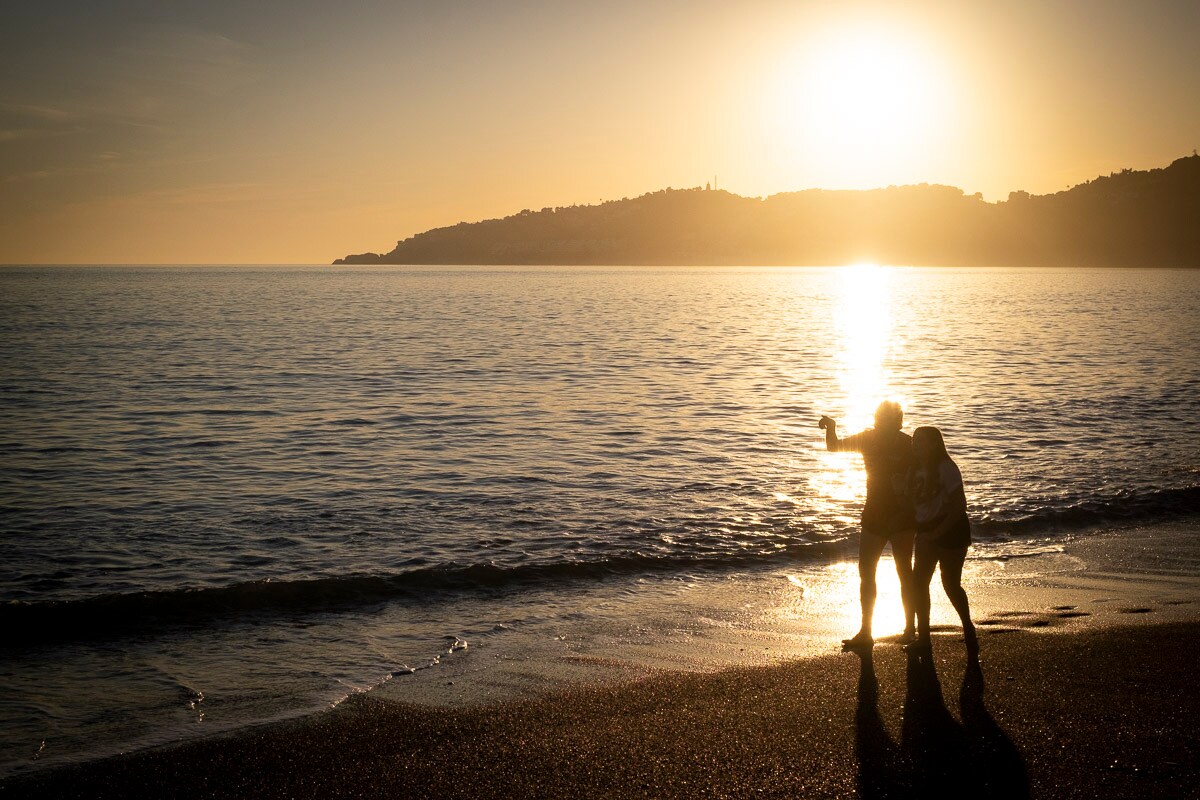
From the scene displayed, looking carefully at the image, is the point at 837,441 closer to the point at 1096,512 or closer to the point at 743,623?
the point at 743,623

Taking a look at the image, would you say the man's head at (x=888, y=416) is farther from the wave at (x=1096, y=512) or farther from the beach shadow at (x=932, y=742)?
the wave at (x=1096, y=512)

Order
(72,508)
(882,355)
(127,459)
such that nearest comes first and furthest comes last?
(72,508)
(127,459)
(882,355)

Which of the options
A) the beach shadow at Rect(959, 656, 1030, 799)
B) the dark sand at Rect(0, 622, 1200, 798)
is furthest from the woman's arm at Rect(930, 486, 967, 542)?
the beach shadow at Rect(959, 656, 1030, 799)

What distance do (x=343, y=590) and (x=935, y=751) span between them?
21.9ft

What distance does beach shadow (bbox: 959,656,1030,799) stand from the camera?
5422mm

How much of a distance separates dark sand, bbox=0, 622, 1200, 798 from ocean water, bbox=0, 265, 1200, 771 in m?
0.77

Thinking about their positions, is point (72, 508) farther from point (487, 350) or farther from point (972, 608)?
point (487, 350)

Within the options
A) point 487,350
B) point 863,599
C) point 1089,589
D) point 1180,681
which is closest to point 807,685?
point 863,599

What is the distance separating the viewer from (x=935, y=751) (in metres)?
5.91

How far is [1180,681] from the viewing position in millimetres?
6867

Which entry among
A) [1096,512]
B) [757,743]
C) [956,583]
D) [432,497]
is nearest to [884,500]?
[956,583]

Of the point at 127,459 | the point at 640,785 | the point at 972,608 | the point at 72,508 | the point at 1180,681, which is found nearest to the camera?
the point at 640,785

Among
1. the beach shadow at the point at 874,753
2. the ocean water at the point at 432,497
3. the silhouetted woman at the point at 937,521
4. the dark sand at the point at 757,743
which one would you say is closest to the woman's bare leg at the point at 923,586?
the silhouetted woman at the point at 937,521

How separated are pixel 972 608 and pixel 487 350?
35177 millimetres
